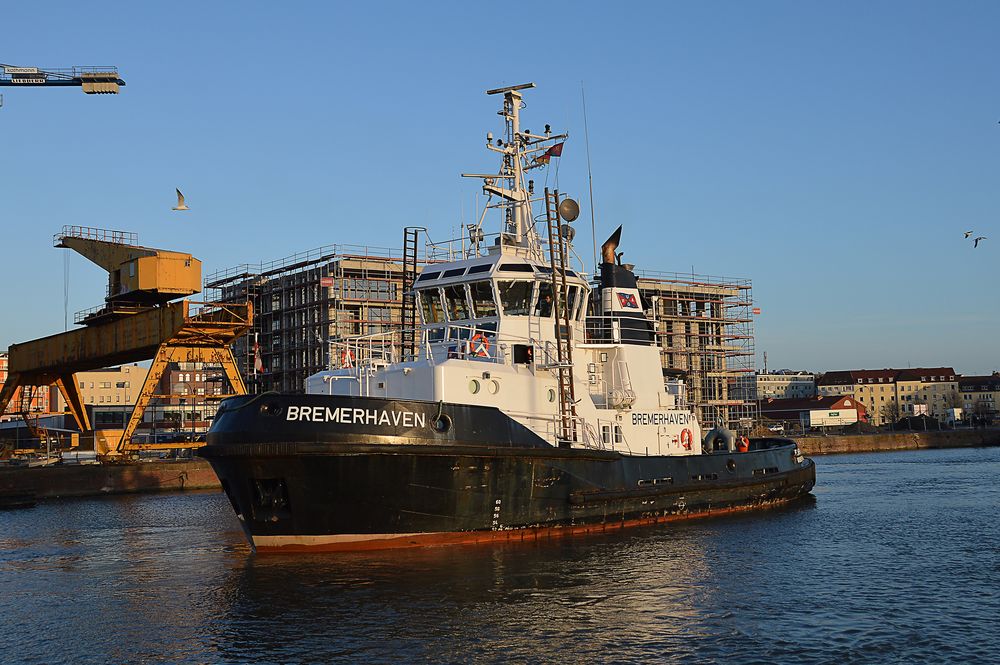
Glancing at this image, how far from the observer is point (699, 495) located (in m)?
22.7

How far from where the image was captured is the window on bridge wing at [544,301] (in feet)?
69.8

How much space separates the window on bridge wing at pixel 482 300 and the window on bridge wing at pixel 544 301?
1.03 m

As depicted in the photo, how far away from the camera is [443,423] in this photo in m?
17.2

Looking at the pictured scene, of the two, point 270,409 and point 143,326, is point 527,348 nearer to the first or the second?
point 270,409

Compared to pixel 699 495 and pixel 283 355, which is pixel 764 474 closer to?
pixel 699 495

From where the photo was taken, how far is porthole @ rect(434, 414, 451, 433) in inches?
675

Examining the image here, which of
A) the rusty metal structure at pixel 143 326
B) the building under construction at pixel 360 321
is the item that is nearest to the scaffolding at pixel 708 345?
the building under construction at pixel 360 321

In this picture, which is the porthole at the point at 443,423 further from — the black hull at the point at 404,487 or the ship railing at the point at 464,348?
the ship railing at the point at 464,348

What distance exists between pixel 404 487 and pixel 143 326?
25589 mm

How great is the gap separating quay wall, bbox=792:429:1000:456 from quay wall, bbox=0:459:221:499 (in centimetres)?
4768

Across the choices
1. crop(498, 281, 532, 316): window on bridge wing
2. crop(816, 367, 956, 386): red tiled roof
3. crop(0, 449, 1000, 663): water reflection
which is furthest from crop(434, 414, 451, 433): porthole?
crop(816, 367, 956, 386): red tiled roof

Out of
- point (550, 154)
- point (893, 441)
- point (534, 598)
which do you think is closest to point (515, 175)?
point (550, 154)

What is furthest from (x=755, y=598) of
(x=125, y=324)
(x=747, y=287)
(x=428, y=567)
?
(x=747, y=287)

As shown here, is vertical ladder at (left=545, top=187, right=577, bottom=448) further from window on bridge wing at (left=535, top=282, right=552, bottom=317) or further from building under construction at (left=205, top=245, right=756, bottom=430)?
building under construction at (left=205, top=245, right=756, bottom=430)
